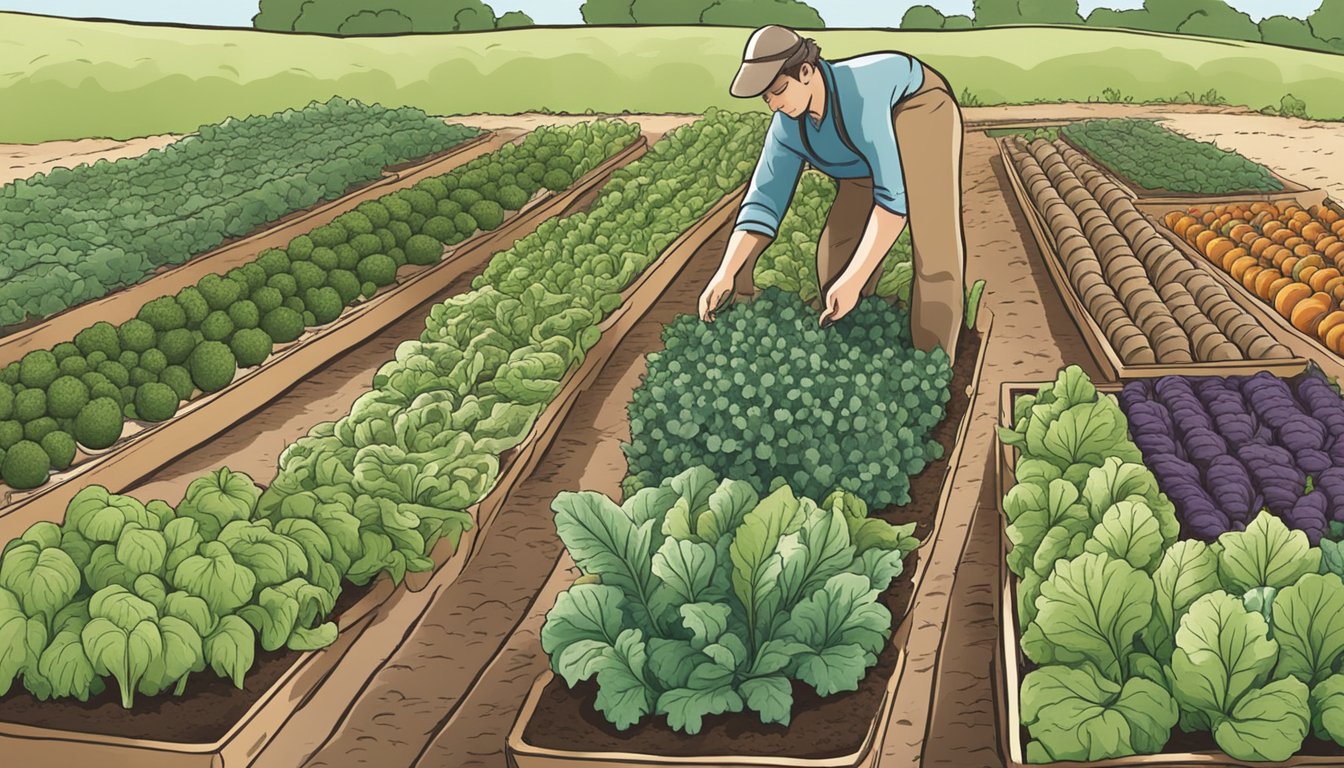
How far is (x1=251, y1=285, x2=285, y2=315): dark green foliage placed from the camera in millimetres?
5465

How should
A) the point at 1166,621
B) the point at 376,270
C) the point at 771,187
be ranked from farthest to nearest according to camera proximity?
the point at 376,270
the point at 771,187
the point at 1166,621

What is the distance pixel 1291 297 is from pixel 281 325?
512cm

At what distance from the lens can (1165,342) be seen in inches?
178

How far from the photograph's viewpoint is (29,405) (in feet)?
14.1

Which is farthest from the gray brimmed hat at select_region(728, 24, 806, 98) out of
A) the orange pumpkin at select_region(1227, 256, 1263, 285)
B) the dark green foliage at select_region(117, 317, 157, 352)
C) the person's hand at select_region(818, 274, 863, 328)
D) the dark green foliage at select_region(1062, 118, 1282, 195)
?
the dark green foliage at select_region(1062, 118, 1282, 195)

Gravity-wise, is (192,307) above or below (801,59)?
below

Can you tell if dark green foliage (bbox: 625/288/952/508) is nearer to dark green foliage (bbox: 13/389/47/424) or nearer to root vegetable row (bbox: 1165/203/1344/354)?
dark green foliage (bbox: 13/389/47/424)

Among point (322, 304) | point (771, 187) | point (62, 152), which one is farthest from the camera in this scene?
point (62, 152)

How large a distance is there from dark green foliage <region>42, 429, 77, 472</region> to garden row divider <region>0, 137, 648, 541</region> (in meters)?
0.05

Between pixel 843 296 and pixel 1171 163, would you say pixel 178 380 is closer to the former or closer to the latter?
pixel 843 296

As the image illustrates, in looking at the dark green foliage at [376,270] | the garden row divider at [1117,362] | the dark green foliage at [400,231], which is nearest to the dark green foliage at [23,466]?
the dark green foliage at [376,270]

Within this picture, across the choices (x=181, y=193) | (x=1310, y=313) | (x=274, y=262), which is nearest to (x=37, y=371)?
(x=274, y=262)

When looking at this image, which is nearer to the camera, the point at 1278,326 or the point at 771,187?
the point at 771,187

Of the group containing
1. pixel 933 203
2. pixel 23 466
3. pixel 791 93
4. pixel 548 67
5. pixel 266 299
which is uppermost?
pixel 548 67
